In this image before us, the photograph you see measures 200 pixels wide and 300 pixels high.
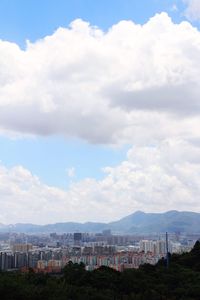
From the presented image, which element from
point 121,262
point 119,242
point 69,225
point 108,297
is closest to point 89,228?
point 69,225

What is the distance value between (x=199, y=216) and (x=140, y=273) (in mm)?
159410

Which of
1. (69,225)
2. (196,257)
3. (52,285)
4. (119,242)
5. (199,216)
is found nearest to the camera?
(52,285)

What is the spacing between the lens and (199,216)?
171 metres

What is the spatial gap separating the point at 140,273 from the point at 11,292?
26.1 feet

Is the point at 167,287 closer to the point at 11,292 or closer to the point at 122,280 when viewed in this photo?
the point at 122,280

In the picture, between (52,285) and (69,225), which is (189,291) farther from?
(69,225)

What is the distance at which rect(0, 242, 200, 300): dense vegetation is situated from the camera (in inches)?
406

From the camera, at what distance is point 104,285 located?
14.5 metres

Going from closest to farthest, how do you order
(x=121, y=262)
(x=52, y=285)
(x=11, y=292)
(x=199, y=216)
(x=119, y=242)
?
1. (x=11, y=292)
2. (x=52, y=285)
3. (x=121, y=262)
4. (x=119, y=242)
5. (x=199, y=216)

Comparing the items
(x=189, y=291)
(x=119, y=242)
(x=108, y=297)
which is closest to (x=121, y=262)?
(x=189, y=291)

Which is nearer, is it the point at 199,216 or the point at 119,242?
the point at 119,242

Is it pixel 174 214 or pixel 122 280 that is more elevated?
pixel 174 214

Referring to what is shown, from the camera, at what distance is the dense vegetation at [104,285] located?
10.3 m

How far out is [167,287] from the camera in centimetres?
1540
